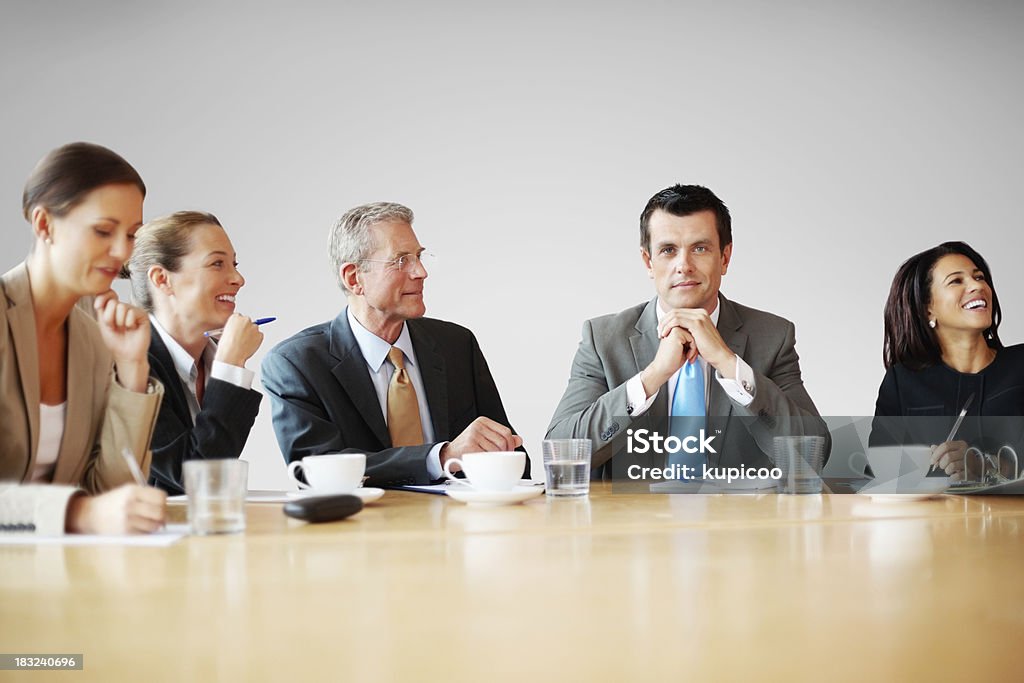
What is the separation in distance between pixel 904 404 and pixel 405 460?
5.02 ft

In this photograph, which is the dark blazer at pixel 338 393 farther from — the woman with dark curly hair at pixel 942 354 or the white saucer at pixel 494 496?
the woman with dark curly hair at pixel 942 354

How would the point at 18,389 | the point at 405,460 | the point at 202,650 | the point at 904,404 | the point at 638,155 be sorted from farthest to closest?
the point at 638,155 < the point at 904,404 < the point at 405,460 < the point at 18,389 < the point at 202,650

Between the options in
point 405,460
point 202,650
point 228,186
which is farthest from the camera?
point 228,186

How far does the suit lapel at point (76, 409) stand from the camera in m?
1.55

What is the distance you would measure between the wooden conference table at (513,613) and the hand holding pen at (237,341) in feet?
3.51

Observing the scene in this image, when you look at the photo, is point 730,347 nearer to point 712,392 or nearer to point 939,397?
point 712,392

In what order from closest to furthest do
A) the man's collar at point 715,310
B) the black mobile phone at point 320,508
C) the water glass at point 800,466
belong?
the black mobile phone at point 320,508, the water glass at point 800,466, the man's collar at point 715,310

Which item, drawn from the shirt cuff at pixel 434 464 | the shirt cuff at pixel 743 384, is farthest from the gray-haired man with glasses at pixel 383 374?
the shirt cuff at pixel 743 384

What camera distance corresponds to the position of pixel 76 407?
1.56 m

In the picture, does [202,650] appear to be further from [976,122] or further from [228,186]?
[976,122]

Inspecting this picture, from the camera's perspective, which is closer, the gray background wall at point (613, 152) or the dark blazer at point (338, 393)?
the dark blazer at point (338, 393)

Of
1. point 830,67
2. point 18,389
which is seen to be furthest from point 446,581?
point 830,67

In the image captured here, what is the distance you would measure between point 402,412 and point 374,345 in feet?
0.68

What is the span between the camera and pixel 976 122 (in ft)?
11.9
